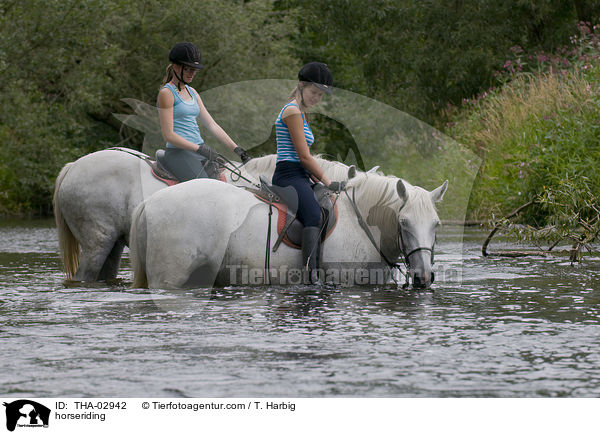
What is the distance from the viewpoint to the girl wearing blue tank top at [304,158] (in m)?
8.73

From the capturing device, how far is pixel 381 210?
8.88 meters

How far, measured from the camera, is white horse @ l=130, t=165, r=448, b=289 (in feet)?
28.2

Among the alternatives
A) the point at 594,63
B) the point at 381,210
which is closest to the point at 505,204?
the point at 594,63

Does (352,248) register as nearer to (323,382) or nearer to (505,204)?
(323,382)

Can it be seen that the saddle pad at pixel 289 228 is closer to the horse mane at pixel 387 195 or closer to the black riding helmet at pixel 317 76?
the horse mane at pixel 387 195

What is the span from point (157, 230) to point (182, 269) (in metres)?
0.39

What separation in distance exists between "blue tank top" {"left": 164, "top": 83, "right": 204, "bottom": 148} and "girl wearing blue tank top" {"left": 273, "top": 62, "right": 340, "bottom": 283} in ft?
3.06

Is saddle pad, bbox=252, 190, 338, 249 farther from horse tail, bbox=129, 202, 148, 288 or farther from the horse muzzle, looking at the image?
horse tail, bbox=129, 202, 148, 288

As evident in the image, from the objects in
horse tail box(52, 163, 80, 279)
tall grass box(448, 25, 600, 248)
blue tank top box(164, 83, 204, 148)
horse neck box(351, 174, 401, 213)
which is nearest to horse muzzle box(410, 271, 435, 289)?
horse neck box(351, 174, 401, 213)
